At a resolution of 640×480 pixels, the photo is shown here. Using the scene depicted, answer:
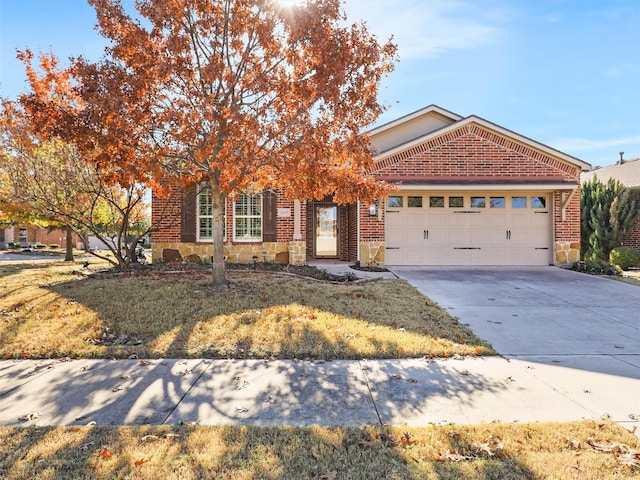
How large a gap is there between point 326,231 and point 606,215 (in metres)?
11.5

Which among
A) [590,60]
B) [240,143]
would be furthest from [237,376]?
[590,60]

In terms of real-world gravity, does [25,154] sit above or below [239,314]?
above

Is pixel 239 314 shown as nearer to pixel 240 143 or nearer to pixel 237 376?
pixel 237 376

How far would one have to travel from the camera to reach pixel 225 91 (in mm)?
8172

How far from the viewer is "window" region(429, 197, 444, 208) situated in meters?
13.7

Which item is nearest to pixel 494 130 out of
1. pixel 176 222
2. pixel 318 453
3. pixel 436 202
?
pixel 436 202

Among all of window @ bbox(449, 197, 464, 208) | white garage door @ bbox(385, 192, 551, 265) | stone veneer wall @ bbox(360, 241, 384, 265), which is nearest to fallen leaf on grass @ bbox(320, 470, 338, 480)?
stone veneer wall @ bbox(360, 241, 384, 265)

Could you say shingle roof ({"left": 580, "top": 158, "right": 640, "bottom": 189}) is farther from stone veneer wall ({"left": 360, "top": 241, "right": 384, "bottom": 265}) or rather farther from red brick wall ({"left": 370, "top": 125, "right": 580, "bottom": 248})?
stone veneer wall ({"left": 360, "top": 241, "right": 384, "bottom": 265})

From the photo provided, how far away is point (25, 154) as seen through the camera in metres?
11.7

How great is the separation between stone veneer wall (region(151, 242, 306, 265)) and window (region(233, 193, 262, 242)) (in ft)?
1.23

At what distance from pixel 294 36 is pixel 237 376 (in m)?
5.96

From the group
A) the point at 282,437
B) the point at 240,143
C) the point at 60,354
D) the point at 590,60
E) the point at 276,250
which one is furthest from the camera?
the point at 276,250

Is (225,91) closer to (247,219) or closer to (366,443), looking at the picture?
(247,219)

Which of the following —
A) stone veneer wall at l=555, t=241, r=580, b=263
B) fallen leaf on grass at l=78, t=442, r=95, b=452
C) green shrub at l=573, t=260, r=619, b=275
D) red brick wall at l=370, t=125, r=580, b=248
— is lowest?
fallen leaf on grass at l=78, t=442, r=95, b=452
